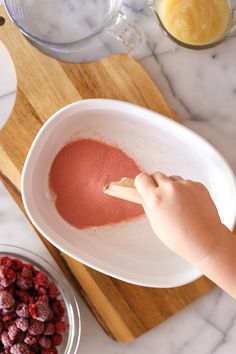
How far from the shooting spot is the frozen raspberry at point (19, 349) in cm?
96

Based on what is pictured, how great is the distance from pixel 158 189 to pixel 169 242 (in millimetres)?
69

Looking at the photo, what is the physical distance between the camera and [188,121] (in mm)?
1088

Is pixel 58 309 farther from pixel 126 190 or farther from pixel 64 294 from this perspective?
pixel 126 190

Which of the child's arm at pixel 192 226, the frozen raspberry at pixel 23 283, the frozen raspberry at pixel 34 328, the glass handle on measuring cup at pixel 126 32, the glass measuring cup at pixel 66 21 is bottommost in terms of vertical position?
the frozen raspberry at pixel 34 328

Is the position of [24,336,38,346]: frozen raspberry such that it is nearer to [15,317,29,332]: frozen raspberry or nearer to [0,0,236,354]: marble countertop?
[15,317,29,332]: frozen raspberry

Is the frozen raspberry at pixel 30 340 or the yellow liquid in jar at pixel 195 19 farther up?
the yellow liquid in jar at pixel 195 19

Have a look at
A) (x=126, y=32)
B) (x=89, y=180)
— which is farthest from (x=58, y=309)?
(x=126, y=32)

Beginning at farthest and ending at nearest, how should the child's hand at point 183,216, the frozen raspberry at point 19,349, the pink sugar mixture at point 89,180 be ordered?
the pink sugar mixture at point 89,180, the frozen raspberry at point 19,349, the child's hand at point 183,216

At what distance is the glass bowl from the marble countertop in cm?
3

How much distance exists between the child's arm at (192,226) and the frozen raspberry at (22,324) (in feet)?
1.05

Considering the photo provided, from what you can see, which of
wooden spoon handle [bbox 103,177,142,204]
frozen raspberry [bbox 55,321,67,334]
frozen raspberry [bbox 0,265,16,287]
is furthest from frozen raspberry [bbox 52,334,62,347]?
wooden spoon handle [bbox 103,177,142,204]

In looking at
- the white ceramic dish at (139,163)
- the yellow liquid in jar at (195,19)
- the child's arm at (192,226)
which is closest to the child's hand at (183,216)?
the child's arm at (192,226)

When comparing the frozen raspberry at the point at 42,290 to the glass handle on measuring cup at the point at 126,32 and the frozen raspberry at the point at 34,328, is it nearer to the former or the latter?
the frozen raspberry at the point at 34,328

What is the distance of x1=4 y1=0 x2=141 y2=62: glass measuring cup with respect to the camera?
1.09 metres
